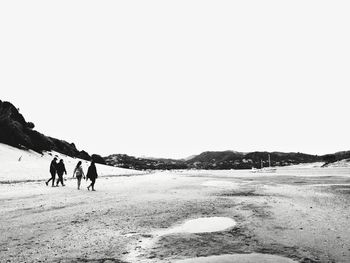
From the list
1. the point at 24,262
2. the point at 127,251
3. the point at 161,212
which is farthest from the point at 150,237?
the point at 161,212

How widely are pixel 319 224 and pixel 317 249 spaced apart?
9.47ft

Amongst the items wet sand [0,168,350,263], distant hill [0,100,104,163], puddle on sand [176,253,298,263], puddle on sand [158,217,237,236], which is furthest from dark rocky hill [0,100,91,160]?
puddle on sand [176,253,298,263]

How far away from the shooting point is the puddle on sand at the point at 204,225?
26.6ft

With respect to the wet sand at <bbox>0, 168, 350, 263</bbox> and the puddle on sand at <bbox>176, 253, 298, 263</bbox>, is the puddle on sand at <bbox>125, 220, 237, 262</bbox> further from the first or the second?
the puddle on sand at <bbox>176, 253, 298, 263</bbox>

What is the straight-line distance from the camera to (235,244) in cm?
676

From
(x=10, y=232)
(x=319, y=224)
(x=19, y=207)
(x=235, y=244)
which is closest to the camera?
(x=235, y=244)

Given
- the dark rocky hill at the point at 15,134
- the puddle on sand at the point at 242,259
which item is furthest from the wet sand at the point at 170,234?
the dark rocky hill at the point at 15,134

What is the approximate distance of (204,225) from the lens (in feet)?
29.0

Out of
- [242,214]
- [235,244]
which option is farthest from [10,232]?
[242,214]

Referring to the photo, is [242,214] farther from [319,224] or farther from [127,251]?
[127,251]

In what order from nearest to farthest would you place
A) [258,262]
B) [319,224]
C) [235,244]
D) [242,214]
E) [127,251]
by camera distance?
[258,262]
[127,251]
[235,244]
[319,224]
[242,214]

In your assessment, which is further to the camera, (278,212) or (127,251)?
(278,212)

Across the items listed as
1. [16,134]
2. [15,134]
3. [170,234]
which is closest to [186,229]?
[170,234]

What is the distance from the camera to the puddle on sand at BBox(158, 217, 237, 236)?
811 centimetres
